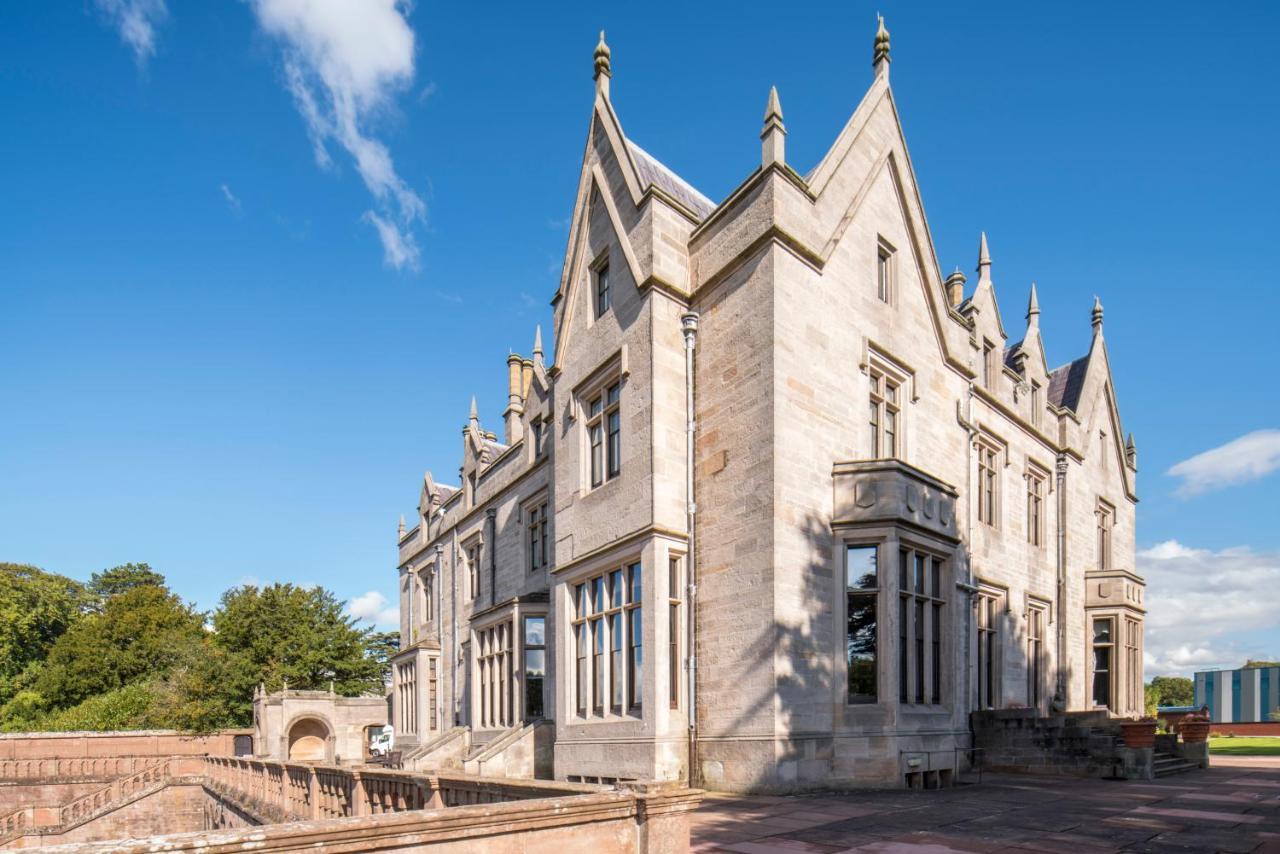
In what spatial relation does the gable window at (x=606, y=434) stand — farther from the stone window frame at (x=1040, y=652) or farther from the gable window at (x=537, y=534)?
the stone window frame at (x=1040, y=652)

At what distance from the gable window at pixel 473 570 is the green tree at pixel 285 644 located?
25233mm

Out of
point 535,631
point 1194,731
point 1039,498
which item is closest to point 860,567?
point 1194,731

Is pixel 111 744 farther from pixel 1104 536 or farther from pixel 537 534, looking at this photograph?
pixel 1104 536

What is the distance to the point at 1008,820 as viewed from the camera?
1064 cm

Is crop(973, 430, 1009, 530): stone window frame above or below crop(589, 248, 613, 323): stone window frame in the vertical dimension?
below

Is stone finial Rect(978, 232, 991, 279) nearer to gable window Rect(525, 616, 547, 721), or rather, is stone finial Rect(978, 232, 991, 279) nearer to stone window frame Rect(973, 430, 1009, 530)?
stone window frame Rect(973, 430, 1009, 530)

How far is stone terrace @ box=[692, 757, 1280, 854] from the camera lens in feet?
29.0

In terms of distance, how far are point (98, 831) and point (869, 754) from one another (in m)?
34.5

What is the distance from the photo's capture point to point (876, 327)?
1830 centimetres

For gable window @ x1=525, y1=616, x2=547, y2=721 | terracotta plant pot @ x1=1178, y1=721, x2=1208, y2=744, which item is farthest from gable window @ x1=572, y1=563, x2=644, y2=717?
terracotta plant pot @ x1=1178, y1=721, x2=1208, y2=744

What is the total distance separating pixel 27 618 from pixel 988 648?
67887 mm

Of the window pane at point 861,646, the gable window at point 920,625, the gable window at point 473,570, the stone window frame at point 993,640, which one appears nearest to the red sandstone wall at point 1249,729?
the stone window frame at point 993,640

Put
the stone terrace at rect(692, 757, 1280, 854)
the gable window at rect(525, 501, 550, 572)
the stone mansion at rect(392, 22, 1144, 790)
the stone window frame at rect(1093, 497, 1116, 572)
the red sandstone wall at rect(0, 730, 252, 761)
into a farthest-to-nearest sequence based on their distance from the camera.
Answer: the red sandstone wall at rect(0, 730, 252, 761) → the stone window frame at rect(1093, 497, 1116, 572) → the gable window at rect(525, 501, 550, 572) → the stone mansion at rect(392, 22, 1144, 790) → the stone terrace at rect(692, 757, 1280, 854)

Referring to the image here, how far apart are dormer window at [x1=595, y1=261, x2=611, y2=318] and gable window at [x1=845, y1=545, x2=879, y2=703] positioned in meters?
8.02
